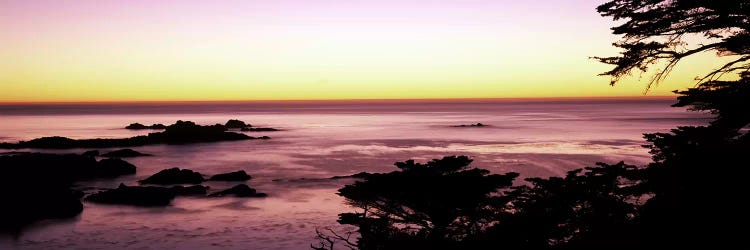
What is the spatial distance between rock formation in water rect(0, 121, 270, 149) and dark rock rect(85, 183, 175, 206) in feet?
107

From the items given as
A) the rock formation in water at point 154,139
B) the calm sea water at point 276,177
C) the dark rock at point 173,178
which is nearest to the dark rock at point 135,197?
the calm sea water at point 276,177

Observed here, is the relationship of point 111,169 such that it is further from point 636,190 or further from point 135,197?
point 636,190

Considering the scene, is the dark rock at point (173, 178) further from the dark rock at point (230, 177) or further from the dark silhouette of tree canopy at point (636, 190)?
the dark silhouette of tree canopy at point (636, 190)

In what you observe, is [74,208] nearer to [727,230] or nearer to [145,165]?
[145,165]

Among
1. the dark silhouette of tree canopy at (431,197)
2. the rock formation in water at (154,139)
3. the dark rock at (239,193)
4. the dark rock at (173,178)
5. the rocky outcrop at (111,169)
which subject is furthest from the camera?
the rock formation in water at (154,139)

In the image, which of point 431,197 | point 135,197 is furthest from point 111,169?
point 431,197

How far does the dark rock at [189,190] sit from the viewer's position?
1146 inches

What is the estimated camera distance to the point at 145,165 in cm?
4388

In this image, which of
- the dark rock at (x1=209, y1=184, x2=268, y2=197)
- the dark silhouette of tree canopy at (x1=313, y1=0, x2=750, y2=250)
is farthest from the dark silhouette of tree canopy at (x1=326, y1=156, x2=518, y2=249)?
the dark rock at (x1=209, y1=184, x2=268, y2=197)

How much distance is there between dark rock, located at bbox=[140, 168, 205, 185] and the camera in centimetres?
3262

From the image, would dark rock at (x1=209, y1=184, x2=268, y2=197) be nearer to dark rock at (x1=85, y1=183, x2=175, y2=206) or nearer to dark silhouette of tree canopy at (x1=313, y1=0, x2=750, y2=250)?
dark rock at (x1=85, y1=183, x2=175, y2=206)

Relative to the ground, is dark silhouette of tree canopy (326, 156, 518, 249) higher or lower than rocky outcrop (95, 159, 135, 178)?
higher

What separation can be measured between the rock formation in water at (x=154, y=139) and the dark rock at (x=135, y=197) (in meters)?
32.7

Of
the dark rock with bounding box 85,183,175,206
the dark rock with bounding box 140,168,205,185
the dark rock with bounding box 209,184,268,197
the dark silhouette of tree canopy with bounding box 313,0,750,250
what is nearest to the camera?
the dark silhouette of tree canopy with bounding box 313,0,750,250
